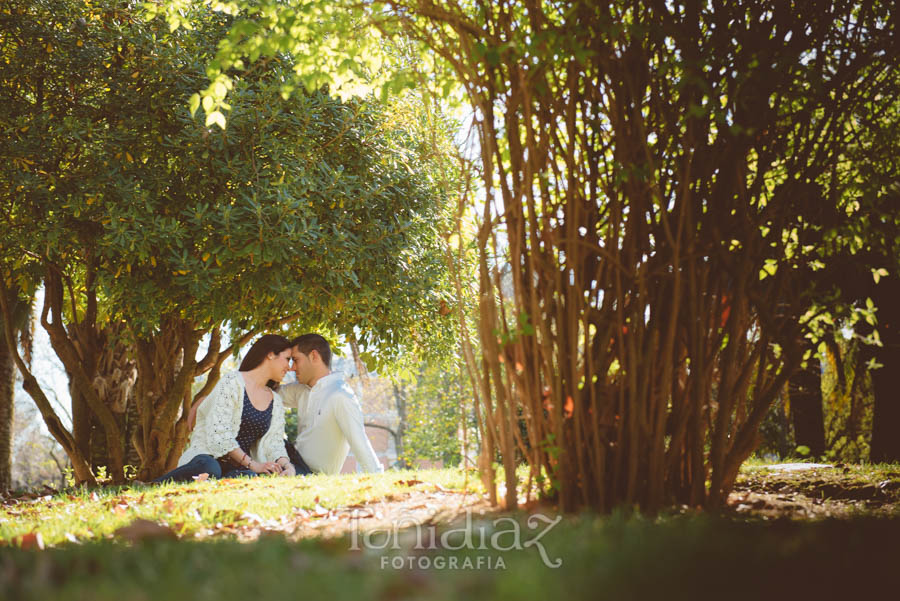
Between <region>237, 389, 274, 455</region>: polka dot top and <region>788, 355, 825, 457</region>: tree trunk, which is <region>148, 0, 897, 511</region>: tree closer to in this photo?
<region>237, 389, 274, 455</region>: polka dot top

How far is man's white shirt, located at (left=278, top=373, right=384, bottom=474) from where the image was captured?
23.5 feet

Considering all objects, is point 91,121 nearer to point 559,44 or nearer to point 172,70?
point 172,70

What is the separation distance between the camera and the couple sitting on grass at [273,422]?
689 cm

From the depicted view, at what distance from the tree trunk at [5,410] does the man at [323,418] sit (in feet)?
17.3

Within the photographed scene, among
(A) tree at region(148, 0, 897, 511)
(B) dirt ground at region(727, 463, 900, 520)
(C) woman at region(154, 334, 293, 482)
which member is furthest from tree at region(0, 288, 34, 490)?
(B) dirt ground at region(727, 463, 900, 520)

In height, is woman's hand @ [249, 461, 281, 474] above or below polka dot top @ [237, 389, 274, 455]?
below

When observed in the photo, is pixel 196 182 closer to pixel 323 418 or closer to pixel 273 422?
pixel 273 422

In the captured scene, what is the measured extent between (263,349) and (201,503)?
142 inches

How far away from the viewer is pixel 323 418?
7.37 m

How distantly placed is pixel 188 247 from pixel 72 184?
1.33m

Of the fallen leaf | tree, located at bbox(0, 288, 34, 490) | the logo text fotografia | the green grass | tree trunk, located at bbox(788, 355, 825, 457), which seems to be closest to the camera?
the logo text fotografia

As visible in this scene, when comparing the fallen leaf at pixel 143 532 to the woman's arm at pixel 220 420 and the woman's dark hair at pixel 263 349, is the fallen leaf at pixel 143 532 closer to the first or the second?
the woman's arm at pixel 220 420

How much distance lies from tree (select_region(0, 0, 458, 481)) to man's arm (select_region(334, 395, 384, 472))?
99 cm

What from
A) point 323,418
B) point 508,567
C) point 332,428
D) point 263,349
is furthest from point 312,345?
point 508,567
